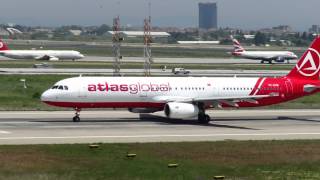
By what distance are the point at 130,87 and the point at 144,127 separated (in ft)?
16.0

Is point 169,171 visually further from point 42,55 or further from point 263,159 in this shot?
point 42,55

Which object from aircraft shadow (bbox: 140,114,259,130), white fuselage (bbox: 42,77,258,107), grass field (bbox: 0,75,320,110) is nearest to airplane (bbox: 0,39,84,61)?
grass field (bbox: 0,75,320,110)

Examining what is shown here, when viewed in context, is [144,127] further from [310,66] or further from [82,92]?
[310,66]

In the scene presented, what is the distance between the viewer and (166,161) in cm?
3544

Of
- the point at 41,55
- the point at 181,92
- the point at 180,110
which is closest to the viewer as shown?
the point at 180,110

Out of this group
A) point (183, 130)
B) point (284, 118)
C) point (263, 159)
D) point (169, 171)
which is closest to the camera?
point (169, 171)

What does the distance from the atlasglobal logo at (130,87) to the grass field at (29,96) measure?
1085cm

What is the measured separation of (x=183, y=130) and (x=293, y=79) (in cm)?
1428

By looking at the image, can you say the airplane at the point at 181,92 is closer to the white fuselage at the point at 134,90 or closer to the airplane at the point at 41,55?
the white fuselage at the point at 134,90

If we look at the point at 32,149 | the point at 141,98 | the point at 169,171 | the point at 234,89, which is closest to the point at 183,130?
the point at 141,98

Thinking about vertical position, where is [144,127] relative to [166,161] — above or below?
below

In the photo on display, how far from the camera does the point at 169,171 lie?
3269 centimetres

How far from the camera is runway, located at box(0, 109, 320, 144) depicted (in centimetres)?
4469

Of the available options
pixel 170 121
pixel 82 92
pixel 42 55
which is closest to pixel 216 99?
pixel 170 121
